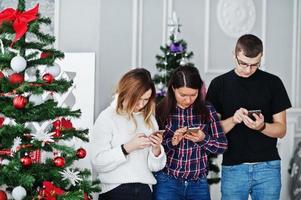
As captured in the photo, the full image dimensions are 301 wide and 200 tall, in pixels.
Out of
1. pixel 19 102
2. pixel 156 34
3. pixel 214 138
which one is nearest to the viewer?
pixel 19 102

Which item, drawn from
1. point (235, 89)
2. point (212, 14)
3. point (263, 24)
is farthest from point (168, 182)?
point (263, 24)

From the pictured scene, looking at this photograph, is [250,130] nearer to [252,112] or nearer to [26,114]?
[252,112]

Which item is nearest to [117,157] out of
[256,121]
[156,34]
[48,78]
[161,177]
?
[161,177]

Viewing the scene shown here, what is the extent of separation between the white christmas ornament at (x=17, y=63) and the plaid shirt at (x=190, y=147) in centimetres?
94

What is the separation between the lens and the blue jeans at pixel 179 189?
7.98ft

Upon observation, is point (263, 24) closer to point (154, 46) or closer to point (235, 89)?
point (154, 46)

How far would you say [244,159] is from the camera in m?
2.60

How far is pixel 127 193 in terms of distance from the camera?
2.35 m

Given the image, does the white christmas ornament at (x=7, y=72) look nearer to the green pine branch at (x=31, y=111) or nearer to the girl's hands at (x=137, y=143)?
the green pine branch at (x=31, y=111)

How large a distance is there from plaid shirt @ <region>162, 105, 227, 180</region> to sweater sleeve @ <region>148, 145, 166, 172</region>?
9cm

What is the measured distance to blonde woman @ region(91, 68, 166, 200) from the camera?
233 centimetres

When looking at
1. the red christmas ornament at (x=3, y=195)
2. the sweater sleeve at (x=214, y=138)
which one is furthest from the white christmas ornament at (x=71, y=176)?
the sweater sleeve at (x=214, y=138)

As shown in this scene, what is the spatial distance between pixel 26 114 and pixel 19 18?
13.6 inches

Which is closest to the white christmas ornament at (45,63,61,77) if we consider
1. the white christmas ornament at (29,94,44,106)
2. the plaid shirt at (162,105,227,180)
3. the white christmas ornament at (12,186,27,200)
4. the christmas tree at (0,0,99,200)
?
the christmas tree at (0,0,99,200)
